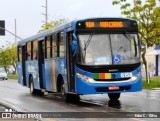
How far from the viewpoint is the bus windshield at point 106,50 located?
17578 mm

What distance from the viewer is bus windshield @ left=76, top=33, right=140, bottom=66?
692 inches

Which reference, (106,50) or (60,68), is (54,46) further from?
(106,50)

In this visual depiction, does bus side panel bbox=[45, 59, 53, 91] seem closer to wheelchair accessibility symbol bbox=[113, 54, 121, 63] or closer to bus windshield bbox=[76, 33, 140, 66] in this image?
bus windshield bbox=[76, 33, 140, 66]

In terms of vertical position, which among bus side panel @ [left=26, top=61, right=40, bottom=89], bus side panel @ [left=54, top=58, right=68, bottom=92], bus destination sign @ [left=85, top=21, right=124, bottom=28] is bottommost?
bus side panel @ [left=26, top=61, right=40, bottom=89]

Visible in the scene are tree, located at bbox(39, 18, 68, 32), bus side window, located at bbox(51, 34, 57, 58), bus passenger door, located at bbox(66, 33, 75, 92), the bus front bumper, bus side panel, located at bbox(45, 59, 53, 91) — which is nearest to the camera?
the bus front bumper

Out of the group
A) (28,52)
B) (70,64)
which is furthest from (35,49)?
(70,64)

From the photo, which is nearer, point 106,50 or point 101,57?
point 101,57

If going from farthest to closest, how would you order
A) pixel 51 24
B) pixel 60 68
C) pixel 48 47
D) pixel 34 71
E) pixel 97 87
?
pixel 51 24, pixel 34 71, pixel 48 47, pixel 60 68, pixel 97 87

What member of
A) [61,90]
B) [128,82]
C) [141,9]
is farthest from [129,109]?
[141,9]

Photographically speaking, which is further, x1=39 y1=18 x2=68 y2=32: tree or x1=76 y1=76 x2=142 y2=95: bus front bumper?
x1=39 y1=18 x2=68 y2=32: tree

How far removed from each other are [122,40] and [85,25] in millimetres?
1458

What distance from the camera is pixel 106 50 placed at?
1767cm

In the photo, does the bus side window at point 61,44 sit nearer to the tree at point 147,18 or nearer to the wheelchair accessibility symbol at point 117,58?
the wheelchair accessibility symbol at point 117,58

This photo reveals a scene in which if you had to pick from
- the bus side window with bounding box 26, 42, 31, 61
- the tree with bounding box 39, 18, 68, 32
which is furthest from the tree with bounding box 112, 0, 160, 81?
the tree with bounding box 39, 18, 68, 32
